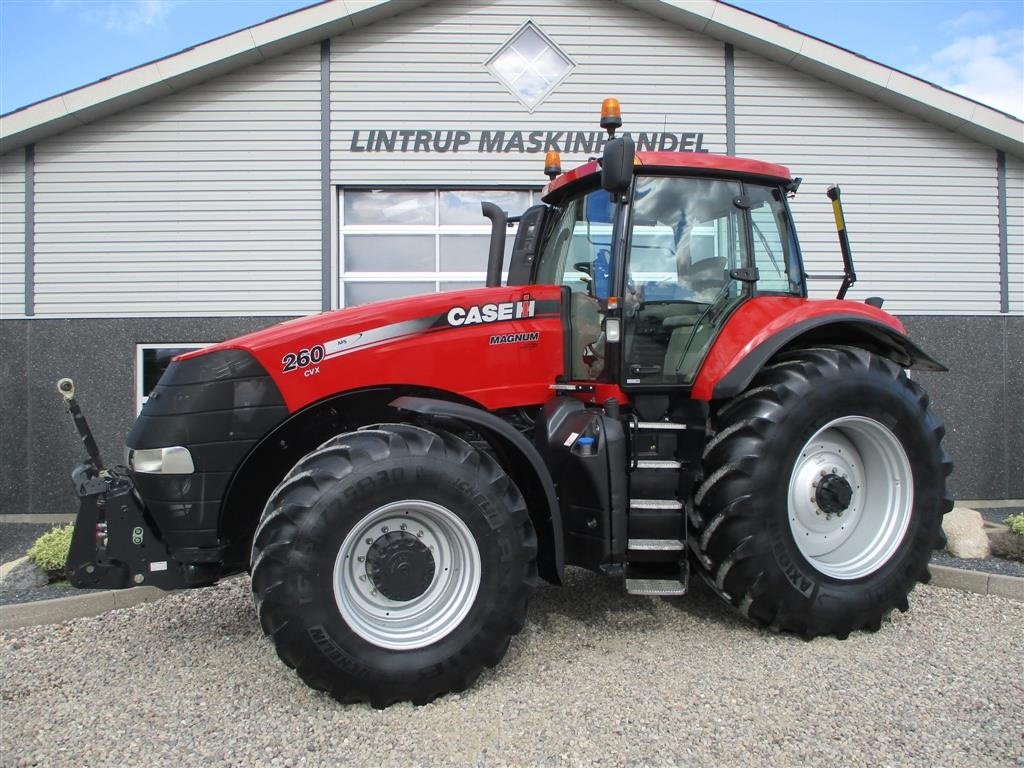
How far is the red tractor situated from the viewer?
3.32 meters

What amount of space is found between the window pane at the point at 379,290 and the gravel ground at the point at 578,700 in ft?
14.9

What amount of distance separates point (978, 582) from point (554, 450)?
306 centimetres

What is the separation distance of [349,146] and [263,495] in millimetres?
5458

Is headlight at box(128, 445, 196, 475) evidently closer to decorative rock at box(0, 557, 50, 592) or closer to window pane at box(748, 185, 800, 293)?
decorative rock at box(0, 557, 50, 592)

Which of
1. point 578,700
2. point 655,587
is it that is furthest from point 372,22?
point 578,700

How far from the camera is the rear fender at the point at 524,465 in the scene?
11.5 ft

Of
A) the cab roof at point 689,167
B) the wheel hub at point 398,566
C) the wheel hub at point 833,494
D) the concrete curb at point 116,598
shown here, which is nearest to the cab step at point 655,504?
the wheel hub at point 833,494

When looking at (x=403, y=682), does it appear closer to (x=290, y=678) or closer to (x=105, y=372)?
(x=290, y=678)

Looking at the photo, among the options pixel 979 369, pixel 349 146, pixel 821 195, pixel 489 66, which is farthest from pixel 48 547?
pixel 979 369

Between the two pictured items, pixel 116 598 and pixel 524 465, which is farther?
pixel 116 598

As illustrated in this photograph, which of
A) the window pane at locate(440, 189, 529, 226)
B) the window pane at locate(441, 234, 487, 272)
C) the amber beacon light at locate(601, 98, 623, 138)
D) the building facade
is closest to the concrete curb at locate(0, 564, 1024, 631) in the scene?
the amber beacon light at locate(601, 98, 623, 138)

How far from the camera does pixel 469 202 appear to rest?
8398 millimetres

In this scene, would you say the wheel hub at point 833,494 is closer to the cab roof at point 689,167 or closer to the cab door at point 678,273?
the cab door at point 678,273

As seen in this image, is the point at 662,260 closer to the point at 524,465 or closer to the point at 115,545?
the point at 524,465
